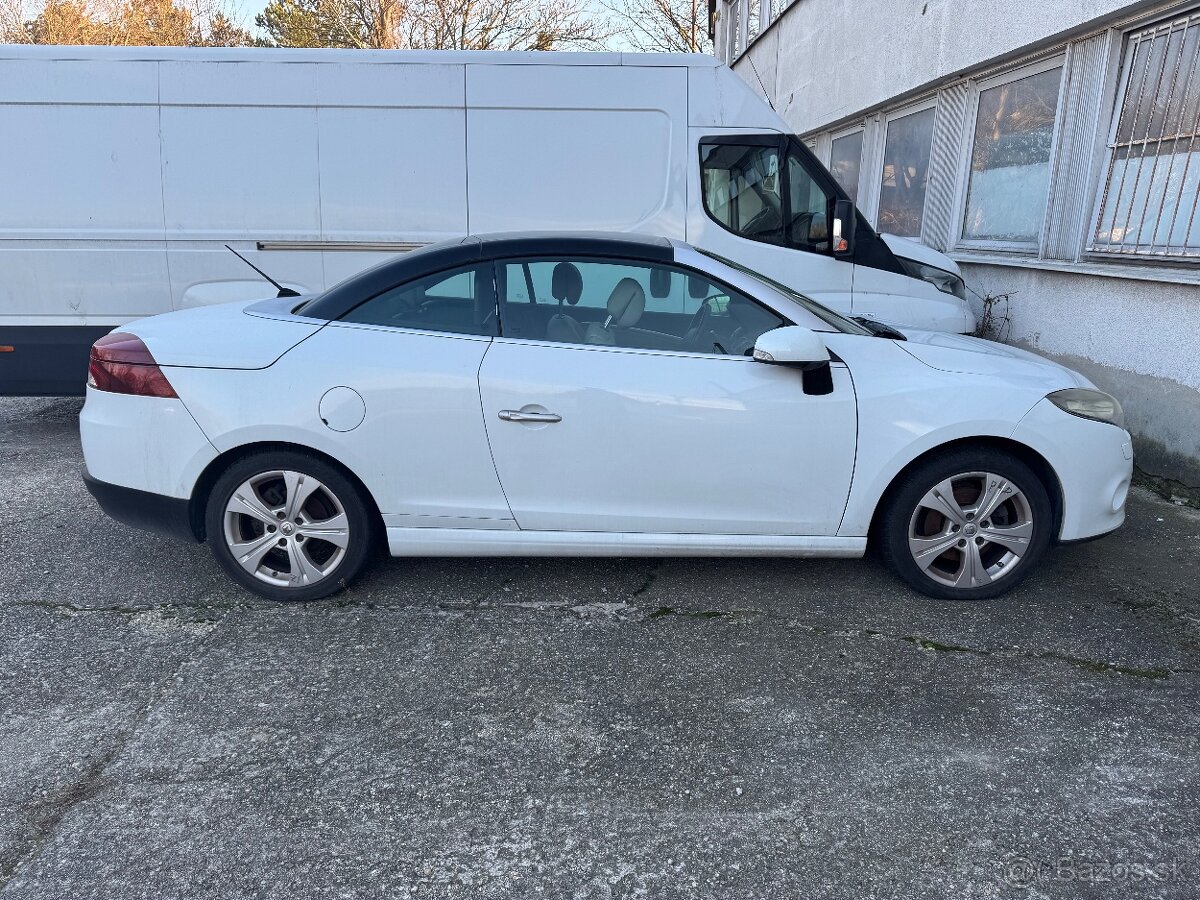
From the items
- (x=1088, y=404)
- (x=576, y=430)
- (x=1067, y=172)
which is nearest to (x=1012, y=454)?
(x=1088, y=404)

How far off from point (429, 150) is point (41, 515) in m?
3.28

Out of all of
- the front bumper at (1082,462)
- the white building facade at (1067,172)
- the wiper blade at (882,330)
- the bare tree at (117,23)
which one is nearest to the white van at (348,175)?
the white building facade at (1067,172)

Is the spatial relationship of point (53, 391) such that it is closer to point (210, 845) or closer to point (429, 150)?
point (429, 150)

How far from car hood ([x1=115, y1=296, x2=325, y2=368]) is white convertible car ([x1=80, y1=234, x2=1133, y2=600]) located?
12mm

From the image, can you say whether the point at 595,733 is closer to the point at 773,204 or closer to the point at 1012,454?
the point at 1012,454

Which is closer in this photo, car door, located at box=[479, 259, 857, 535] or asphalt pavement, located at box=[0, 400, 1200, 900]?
asphalt pavement, located at box=[0, 400, 1200, 900]

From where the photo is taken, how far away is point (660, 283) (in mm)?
3781

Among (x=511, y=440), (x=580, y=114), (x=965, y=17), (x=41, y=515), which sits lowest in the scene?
(x=41, y=515)

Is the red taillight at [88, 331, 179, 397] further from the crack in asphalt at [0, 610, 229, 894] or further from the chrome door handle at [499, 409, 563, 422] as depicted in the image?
the chrome door handle at [499, 409, 563, 422]

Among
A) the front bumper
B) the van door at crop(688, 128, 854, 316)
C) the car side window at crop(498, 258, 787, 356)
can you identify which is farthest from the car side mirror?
the van door at crop(688, 128, 854, 316)

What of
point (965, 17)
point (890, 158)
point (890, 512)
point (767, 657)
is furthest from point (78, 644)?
point (890, 158)

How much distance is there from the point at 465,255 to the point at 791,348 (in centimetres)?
141

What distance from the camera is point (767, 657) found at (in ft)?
11.2

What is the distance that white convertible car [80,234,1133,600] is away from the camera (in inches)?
141
